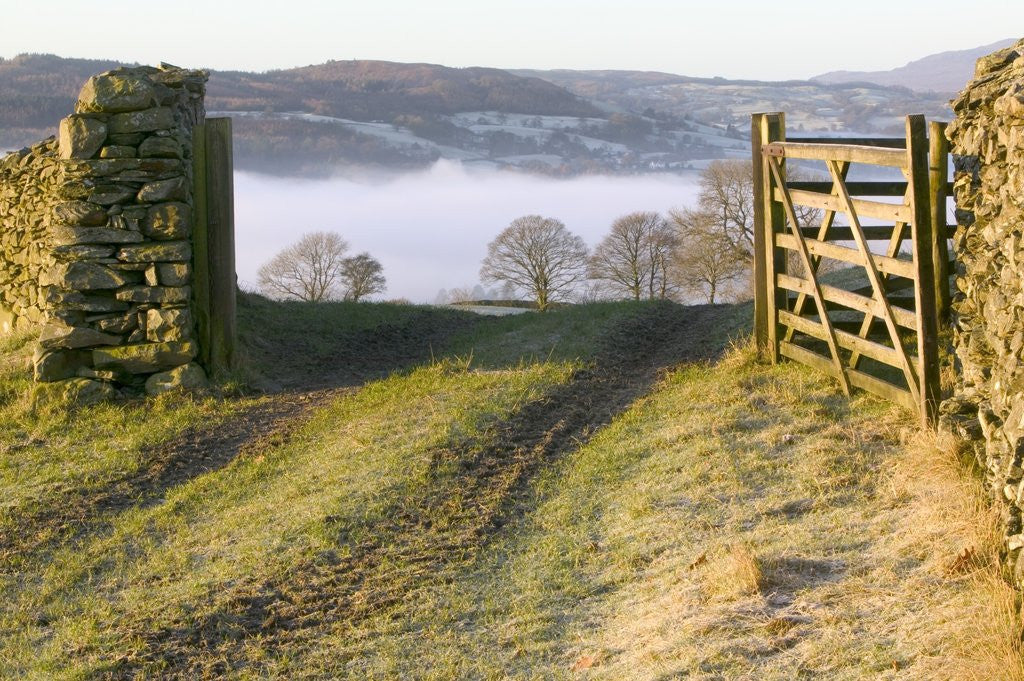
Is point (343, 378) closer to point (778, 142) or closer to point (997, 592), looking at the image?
point (778, 142)

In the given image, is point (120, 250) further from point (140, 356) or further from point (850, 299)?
point (850, 299)

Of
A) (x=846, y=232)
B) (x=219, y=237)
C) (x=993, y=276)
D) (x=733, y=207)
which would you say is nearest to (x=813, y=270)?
(x=846, y=232)

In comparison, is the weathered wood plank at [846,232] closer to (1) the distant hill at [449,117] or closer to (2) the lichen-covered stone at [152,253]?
(2) the lichen-covered stone at [152,253]

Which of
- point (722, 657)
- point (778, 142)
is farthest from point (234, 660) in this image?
point (778, 142)

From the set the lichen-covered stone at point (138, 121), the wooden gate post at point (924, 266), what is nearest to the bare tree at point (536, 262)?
the lichen-covered stone at point (138, 121)

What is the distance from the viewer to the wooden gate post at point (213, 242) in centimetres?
1229

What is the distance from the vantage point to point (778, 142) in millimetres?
11039

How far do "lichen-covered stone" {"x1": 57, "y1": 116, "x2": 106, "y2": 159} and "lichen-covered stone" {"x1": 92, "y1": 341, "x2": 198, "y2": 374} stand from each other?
2.39m

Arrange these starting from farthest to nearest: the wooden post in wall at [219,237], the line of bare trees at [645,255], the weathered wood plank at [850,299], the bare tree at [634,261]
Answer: the bare tree at [634,261] < the line of bare trees at [645,255] < the wooden post in wall at [219,237] < the weathered wood plank at [850,299]

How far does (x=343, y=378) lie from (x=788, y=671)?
28.6 ft

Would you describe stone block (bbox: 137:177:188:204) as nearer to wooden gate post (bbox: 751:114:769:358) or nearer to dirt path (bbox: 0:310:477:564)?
dirt path (bbox: 0:310:477:564)

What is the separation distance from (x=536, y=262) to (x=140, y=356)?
16726 millimetres

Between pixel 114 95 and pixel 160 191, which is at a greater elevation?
pixel 114 95

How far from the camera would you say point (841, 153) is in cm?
950
